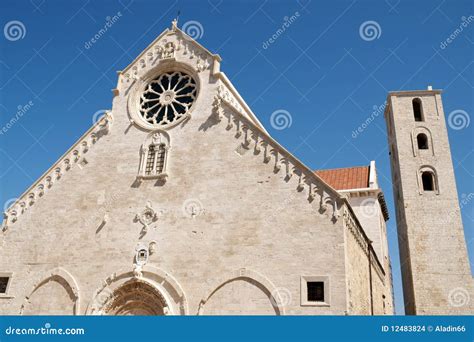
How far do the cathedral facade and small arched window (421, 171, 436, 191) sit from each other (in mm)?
5662

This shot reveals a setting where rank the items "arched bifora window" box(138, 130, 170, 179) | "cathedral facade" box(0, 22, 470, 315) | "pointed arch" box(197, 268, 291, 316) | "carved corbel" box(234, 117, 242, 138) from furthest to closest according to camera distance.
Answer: "arched bifora window" box(138, 130, 170, 179)
"carved corbel" box(234, 117, 242, 138)
"cathedral facade" box(0, 22, 470, 315)
"pointed arch" box(197, 268, 291, 316)

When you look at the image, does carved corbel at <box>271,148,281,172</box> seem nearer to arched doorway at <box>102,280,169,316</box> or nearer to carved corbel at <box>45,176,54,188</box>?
arched doorway at <box>102,280,169,316</box>

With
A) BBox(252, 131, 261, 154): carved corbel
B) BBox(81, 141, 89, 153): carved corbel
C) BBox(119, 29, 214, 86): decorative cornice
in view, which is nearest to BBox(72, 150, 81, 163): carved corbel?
Result: BBox(81, 141, 89, 153): carved corbel

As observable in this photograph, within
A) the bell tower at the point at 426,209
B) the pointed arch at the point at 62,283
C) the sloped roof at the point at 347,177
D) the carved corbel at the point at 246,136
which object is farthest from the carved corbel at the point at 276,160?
the sloped roof at the point at 347,177

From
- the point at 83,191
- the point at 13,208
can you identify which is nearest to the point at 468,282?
the point at 83,191

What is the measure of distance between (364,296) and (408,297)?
5.44 meters

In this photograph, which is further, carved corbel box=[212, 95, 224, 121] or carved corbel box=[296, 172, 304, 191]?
carved corbel box=[212, 95, 224, 121]

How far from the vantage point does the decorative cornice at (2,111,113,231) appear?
2227 centimetres

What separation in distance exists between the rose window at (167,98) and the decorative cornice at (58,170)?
2238mm

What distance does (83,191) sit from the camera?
2161 cm

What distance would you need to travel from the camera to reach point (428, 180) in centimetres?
2472

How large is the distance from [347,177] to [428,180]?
31.1ft

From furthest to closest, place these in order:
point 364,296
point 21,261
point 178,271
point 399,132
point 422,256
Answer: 1. point 399,132
2. point 422,256
3. point 21,261
4. point 364,296
5. point 178,271

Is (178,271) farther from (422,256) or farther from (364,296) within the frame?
(422,256)
